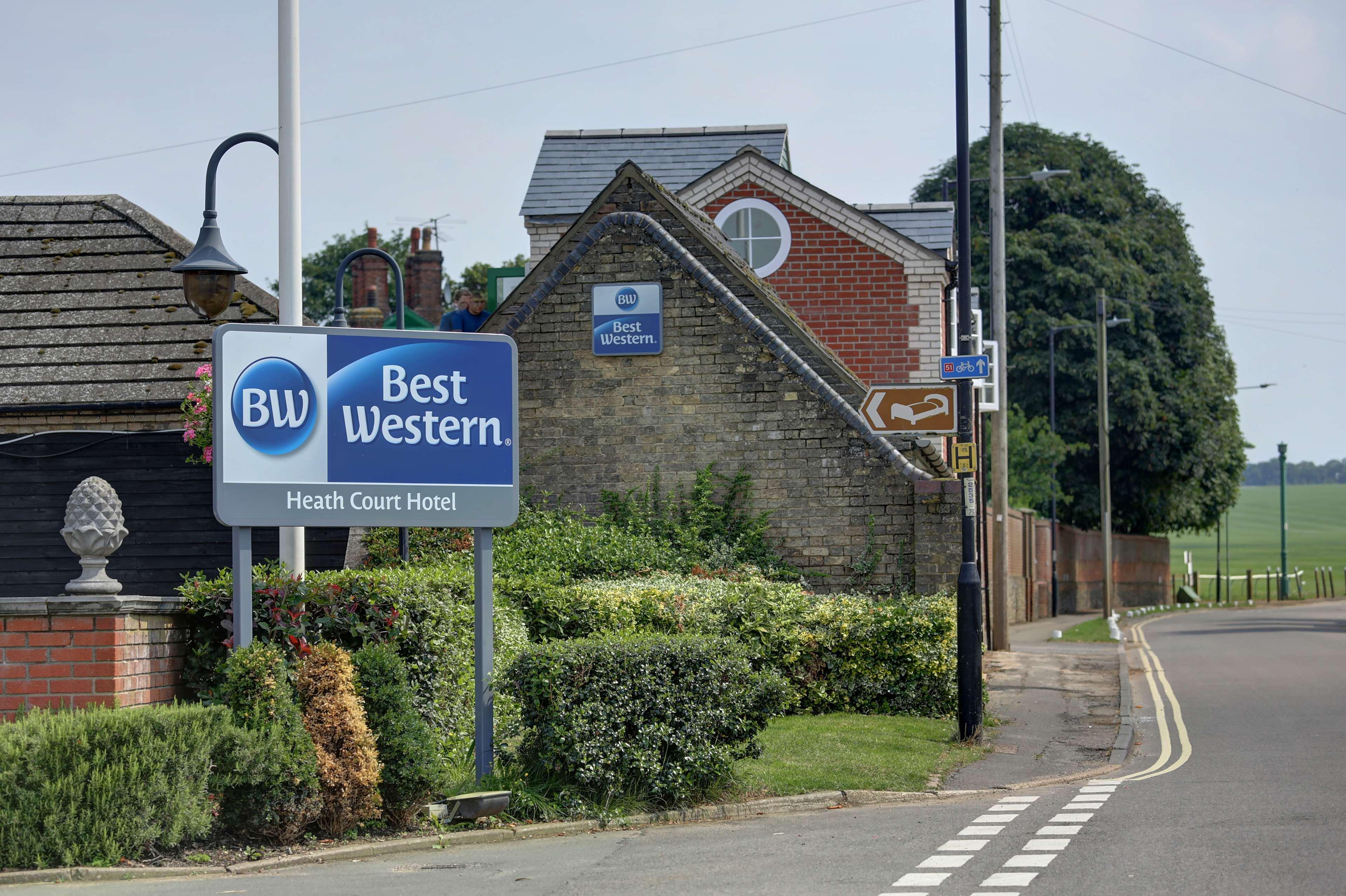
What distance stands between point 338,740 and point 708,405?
10.4 m

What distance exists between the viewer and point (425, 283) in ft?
142

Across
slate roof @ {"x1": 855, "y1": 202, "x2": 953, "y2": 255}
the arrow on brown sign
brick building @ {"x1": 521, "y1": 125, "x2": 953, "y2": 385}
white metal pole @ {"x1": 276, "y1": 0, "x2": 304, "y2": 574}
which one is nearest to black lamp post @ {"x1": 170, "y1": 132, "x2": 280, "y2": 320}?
white metal pole @ {"x1": 276, "y1": 0, "x2": 304, "y2": 574}

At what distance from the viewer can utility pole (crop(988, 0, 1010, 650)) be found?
26.3 metres

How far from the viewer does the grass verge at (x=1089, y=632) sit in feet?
106

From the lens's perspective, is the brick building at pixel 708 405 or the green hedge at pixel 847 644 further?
the brick building at pixel 708 405

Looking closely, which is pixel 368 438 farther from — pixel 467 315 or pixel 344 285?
pixel 467 315

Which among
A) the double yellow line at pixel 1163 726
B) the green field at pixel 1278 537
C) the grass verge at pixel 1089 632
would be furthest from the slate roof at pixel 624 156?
the green field at pixel 1278 537

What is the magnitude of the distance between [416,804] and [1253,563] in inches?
4622

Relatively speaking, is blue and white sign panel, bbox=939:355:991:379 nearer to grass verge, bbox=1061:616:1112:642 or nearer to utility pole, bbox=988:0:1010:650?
utility pole, bbox=988:0:1010:650

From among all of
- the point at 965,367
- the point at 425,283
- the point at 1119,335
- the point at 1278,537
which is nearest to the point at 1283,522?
the point at 1119,335

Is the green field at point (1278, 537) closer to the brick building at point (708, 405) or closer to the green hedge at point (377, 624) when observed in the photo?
the brick building at point (708, 405)

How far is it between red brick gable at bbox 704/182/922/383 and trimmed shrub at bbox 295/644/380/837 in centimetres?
1693

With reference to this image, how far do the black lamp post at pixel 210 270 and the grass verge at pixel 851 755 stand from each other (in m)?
5.48

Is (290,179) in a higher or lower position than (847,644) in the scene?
higher
